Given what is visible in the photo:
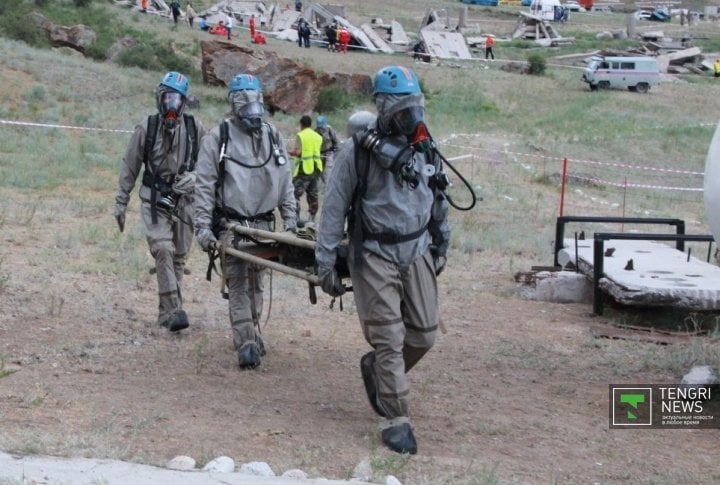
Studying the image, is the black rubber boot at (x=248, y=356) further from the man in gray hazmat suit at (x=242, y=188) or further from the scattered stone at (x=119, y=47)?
the scattered stone at (x=119, y=47)

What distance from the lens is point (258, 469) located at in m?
5.28

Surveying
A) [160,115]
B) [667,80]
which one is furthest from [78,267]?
[667,80]

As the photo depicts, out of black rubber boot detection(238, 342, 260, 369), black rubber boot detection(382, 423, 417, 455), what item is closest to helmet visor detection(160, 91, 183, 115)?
black rubber boot detection(238, 342, 260, 369)

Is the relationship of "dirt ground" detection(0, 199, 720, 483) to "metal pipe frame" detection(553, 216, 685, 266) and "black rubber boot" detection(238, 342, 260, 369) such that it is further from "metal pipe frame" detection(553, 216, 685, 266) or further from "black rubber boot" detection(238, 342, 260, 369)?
"metal pipe frame" detection(553, 216, 685, 266)

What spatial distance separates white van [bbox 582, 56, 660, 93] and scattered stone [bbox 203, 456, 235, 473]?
125 feet

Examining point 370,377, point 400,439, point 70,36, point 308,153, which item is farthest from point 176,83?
point 70,36

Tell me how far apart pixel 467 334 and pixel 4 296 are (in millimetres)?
3835

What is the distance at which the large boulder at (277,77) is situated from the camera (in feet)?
89.5

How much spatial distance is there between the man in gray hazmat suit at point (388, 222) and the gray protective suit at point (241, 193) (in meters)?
1.30

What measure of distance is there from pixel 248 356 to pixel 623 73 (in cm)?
3683

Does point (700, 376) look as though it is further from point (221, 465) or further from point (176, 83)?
point (176, 83)

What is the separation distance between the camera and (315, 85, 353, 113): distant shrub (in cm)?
2873

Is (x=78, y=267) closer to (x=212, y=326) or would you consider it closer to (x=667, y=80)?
(x=212, y=326)

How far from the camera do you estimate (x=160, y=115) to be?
8.30 m
